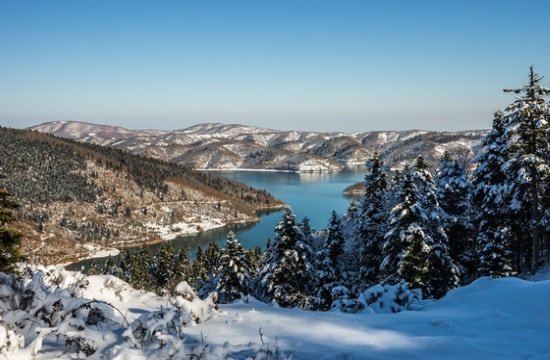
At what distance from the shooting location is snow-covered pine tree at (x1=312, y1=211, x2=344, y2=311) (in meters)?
27.4

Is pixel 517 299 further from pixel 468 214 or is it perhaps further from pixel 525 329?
pixel 468 214

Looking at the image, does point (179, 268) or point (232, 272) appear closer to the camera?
point (232, 272)

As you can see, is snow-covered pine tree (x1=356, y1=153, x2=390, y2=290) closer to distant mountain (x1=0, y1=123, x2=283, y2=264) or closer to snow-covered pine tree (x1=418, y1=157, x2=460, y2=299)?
snow-covered pine tree (x1=418, y1=157, x2=460, y2=299)

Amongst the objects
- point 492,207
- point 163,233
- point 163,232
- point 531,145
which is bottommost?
point 163,233

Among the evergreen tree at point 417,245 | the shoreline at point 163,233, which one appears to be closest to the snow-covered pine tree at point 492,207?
the evergreen tree at point 417,245

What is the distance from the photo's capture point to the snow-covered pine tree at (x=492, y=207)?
22.0 m

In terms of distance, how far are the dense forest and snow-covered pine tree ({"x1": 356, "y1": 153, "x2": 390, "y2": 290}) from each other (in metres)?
0.08

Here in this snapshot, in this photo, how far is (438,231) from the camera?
2350 centimetres

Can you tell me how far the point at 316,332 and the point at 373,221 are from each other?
84.0ft

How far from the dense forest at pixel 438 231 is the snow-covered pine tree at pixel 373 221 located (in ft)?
0.27

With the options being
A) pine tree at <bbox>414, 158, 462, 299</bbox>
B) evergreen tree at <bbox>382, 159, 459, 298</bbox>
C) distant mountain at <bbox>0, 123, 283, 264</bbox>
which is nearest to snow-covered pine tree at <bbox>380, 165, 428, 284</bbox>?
evergreen tree at <bbox>382, 159, 459, 298</bbox>

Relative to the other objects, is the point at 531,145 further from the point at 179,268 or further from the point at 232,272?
the point at 179,268

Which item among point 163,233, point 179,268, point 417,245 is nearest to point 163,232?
point 163,233

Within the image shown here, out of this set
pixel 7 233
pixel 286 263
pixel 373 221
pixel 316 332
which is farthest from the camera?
pixel 373 221
